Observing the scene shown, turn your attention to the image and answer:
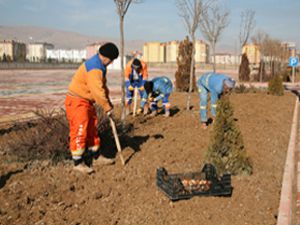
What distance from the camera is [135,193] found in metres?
3.67

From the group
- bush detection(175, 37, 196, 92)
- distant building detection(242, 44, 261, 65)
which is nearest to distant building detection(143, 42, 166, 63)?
distant building detection(242, 44, 261, 65)

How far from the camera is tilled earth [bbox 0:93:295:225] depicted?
319 cm

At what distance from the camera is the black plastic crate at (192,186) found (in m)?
3.46

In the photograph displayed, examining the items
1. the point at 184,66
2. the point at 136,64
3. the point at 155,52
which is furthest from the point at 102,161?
the point at 155,52

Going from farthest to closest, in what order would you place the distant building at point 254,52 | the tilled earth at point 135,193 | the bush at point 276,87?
1. the distant building at point 254,52
2. the bush at point 276,87
3. the tilled earth at point 135,193

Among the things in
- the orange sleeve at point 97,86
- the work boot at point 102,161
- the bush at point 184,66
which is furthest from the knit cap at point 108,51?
the bush at point 184,66

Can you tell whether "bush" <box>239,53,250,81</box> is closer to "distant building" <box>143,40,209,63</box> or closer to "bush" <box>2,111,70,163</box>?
"bush" <box>2,111,70,163</box>

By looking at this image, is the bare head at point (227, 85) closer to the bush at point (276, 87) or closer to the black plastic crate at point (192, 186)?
the black plastic crate at point (192, 186)

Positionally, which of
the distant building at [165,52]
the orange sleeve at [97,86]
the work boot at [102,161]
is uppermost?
the distant building at [165,52]

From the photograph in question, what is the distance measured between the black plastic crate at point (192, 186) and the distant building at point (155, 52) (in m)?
87.6

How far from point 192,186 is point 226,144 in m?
0.90

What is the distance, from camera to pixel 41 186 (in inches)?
146

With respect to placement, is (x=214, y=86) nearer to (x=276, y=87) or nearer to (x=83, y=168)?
(x=83, y=168)

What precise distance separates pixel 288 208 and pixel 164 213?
52.6 inches
